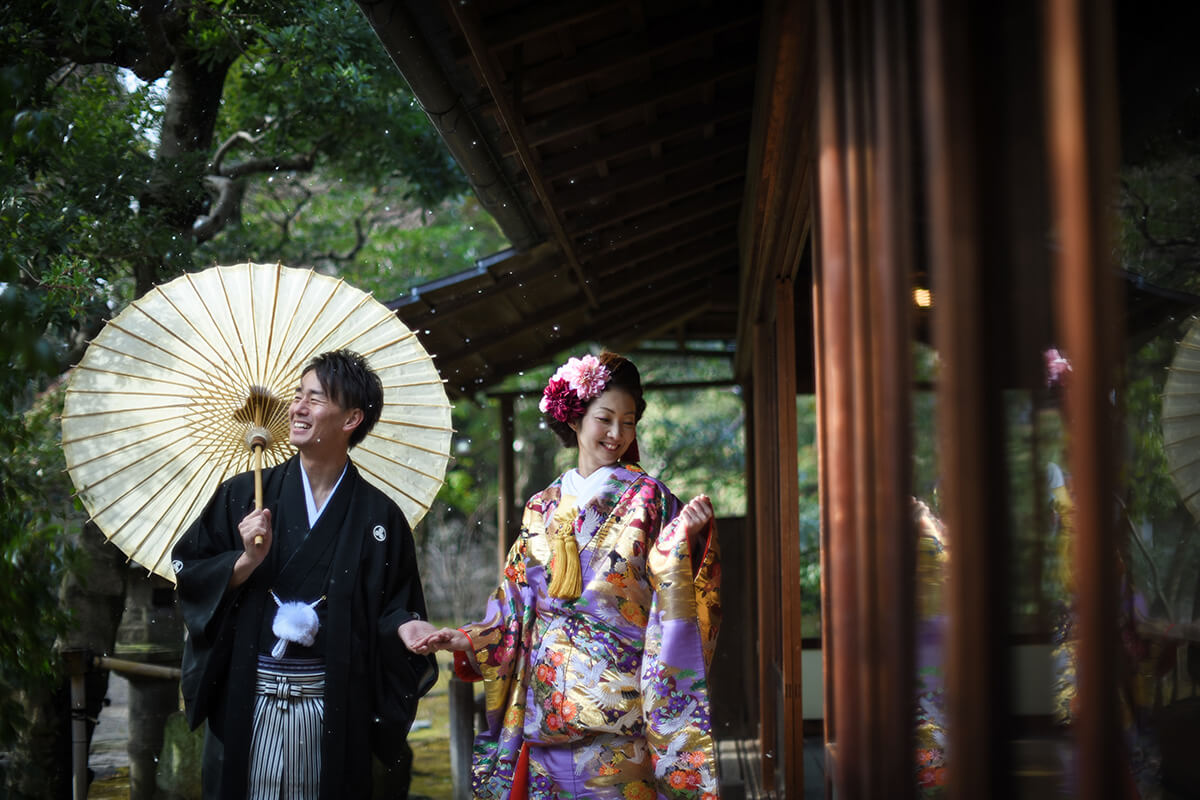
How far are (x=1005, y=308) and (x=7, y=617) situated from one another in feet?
7.77

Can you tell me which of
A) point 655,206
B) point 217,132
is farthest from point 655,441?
point 655,206

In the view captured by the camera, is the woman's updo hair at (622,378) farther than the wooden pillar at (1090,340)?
Yes

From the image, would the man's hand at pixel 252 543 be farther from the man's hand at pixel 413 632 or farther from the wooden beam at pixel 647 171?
the wooden beam at pixel 647 171

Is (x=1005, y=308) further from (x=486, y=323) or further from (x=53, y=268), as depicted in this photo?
(x=486, y=323)

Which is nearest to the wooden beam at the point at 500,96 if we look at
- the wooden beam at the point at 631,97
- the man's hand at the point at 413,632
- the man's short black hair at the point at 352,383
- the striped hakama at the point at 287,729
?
the wooden beam at the point at 631,97

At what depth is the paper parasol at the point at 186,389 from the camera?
3.55 metres

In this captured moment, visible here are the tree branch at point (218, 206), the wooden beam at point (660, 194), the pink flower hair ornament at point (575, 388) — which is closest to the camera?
the pink flower hair ornament at point (575, 388)

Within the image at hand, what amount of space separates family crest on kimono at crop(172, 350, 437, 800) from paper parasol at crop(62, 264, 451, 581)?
16 cm

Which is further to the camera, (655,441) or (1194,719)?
(655,441)

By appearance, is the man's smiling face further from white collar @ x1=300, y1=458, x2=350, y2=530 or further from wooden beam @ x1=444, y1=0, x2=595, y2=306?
wooden beam @ x1=444, y1=0, x2=595, y2=306

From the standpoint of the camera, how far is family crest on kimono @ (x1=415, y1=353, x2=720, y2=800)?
3424 mm

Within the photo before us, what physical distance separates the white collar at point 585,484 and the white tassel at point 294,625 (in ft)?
3.27

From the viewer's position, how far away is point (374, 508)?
355 centimetres

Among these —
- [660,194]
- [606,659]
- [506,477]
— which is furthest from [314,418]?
[506,477]
